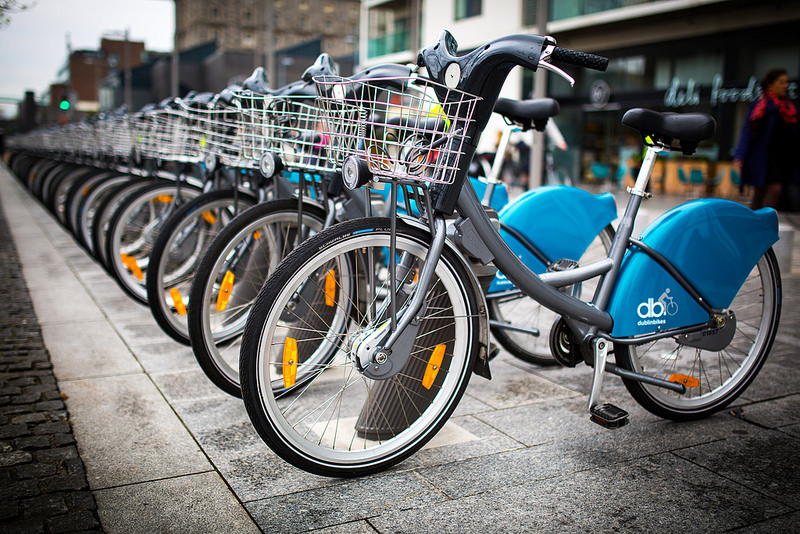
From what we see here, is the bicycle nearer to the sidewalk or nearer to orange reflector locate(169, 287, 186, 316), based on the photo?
the sidewalk

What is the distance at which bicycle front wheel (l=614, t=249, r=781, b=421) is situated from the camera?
3020mm

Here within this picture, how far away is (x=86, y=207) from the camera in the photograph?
6.88m

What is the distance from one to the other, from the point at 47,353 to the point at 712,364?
3.64 m

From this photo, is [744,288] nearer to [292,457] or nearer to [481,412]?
[481,412]

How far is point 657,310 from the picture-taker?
9.66 ft

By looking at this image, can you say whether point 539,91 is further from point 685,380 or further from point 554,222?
point 685,380

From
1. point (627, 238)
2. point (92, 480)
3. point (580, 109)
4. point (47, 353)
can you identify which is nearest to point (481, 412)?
point (627, 238)

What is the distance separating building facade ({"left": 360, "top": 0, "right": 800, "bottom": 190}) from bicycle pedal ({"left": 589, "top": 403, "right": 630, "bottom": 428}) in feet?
48.3

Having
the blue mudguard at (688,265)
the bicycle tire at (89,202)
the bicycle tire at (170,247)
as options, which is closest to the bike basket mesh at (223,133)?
the bicycle tire at (170,247)

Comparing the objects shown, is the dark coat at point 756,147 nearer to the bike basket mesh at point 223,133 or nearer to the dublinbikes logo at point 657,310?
the dublinbikes logo at point 657,310

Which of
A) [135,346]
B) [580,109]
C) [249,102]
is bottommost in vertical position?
[135,346]

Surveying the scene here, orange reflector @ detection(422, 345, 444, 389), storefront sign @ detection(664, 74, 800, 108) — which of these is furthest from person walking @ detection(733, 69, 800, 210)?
storefront sign @ detection(664, 74, 800, 108)

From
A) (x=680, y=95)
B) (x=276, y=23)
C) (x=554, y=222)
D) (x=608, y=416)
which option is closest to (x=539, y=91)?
(x=554, y=222)

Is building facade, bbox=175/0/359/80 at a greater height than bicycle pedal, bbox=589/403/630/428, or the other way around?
building facade, bbox=175/0/359/80
